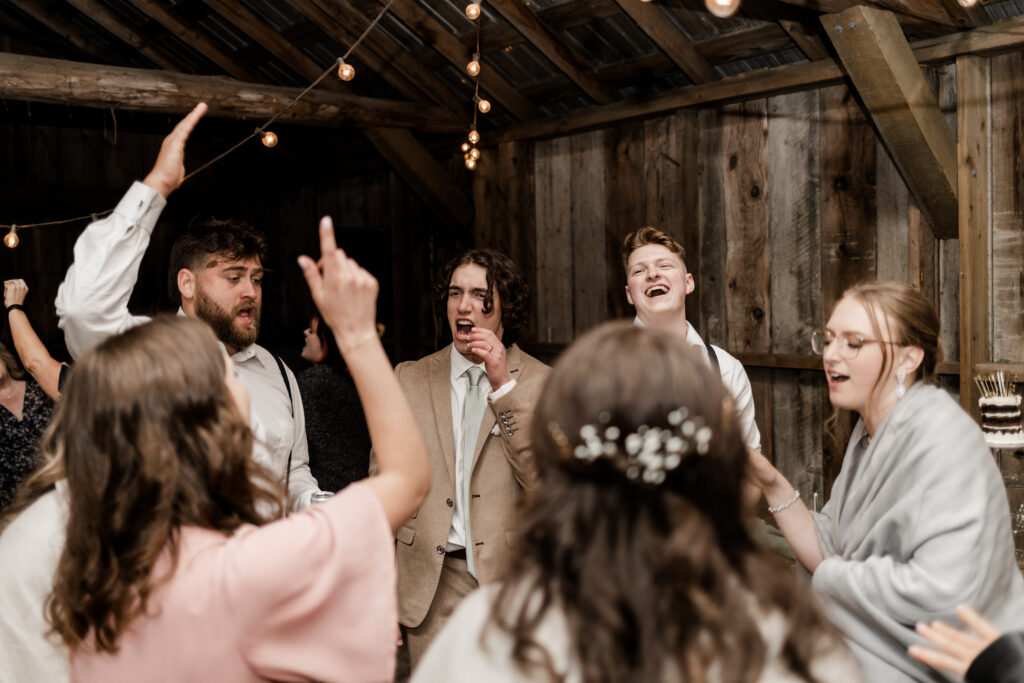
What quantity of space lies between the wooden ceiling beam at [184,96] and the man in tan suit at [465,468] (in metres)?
2.81

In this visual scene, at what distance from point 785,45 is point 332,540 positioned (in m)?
3.42

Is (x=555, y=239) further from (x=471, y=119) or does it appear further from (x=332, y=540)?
(x=332, y=540)

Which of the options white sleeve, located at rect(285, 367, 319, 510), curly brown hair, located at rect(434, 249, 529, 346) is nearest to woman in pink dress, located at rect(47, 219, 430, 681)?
white sleeve, located at rect(285, 367, 319, 510)

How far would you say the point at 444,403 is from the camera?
7.93ft

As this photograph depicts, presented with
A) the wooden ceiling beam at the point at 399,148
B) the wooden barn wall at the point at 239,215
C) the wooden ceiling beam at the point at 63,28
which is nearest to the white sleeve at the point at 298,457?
the wooden ceiling beam at the point at 399,148

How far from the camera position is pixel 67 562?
120 cm

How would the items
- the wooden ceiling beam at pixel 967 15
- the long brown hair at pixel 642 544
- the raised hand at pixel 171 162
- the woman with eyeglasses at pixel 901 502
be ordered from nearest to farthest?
the long brown hair at pixel 642 544
the woman with eyeglasses at pixel 901 502
the raised hand at pixel 171 162
the wooden ceiling beam at pixel 967 15

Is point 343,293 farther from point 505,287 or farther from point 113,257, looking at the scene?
point 505,287

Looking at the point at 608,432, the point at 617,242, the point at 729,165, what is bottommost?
the point at 608,432

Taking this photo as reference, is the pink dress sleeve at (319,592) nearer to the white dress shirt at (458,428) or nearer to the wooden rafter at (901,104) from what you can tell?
the white dress shirt at (458,428)

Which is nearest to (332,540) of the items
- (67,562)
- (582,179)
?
(67,562)

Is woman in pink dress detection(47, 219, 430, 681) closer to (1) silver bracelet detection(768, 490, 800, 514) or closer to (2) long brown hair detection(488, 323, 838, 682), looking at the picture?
(2) long brown hair detection(488, 323, 838, 682)

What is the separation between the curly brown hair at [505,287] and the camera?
253cm

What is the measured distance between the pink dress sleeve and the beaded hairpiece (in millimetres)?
394
